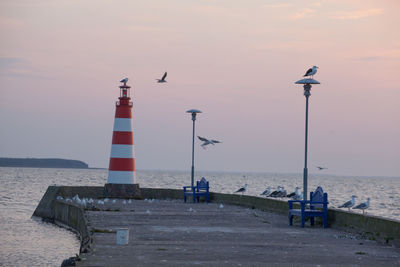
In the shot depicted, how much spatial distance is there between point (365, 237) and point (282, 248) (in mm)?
3094

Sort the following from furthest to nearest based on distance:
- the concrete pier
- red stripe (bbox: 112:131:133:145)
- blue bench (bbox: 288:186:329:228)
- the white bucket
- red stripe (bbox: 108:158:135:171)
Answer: red stripe (bbox: 108:158:135:171) → red stripe (bbox: 112:131:133:145) → blue bench (bbox: 288:186:329:228) → the white bucket → the concrete pier

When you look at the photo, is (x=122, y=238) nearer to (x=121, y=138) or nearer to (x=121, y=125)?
(x=121, y=138)

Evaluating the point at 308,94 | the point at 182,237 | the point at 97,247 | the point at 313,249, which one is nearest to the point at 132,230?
the point at 182,237

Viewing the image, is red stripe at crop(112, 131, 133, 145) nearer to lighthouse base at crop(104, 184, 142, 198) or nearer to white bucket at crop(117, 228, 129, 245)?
lighthouse base at crop(104, 184, 142, 198)

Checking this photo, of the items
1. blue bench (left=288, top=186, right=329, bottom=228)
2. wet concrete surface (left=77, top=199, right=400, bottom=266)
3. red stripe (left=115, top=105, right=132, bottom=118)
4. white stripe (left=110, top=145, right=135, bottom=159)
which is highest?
red stripe (left=115, top=105, right=132, bottom=118)

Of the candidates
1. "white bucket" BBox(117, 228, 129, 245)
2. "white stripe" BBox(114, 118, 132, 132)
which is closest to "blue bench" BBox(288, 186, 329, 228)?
"white bucket" BBox(117, 228, 129, 245)

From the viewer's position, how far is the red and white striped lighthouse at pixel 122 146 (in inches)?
1335

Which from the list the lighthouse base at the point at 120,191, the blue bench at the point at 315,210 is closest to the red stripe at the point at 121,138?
the lighthouse base at the point at 120,191

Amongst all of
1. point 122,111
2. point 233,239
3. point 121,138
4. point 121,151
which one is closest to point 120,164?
point 121,151

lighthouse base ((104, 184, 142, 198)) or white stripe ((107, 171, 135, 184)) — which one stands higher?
white stripe ((107, 171, 135, 184))

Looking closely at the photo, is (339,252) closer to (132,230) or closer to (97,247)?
(97,247)

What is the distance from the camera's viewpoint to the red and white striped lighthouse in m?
33.9

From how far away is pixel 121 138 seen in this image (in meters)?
33.8

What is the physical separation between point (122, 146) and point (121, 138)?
38 centimetres
